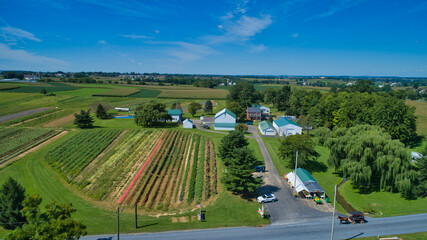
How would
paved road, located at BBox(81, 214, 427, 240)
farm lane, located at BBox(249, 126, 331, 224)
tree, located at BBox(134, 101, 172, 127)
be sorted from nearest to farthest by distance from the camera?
paved road, located at BBox(81, 214, 427, 240) < farm lane, located at BBox(249, 126, 331, 224) < tree, located at BBox(134, 101, 172, 127)

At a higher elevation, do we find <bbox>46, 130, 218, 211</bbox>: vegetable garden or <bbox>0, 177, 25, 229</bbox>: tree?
<bbox>0, 177, 25, 229</bbox>: tree

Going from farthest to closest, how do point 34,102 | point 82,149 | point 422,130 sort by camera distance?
point 34,102 → point 422,130 → point 82,149

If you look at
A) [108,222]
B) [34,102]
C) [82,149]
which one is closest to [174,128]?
[82,149]

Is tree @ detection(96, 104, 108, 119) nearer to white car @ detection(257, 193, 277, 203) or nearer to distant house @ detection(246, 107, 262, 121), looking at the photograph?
distant house @ detection(246, 107, 262, 121)

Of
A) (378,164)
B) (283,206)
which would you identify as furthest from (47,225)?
(378,164)

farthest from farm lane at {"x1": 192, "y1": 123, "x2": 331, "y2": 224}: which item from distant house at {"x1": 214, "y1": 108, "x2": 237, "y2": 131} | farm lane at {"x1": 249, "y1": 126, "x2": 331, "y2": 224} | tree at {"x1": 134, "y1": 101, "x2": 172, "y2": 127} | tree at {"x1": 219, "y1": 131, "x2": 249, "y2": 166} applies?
tree at {"x1": 134, "y1": 101, "x2": 172, "y2": 127}

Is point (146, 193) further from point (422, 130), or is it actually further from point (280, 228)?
point (422, 130)
